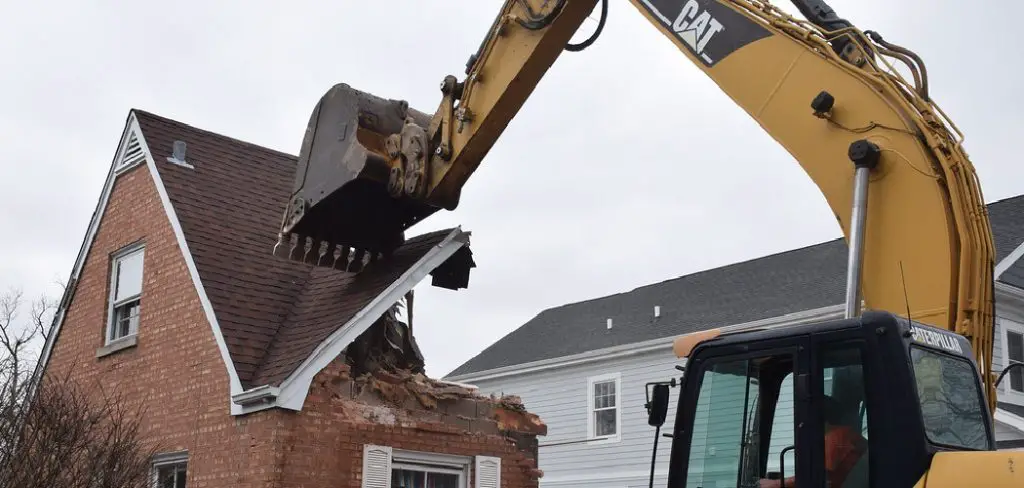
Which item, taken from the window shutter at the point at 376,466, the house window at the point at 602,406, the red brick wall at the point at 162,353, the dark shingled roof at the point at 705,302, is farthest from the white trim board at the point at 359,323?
the house window at the point at 602,406

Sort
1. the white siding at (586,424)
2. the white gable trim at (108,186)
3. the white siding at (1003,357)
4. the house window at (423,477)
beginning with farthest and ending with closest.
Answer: the white siding at (586,424), the white siding at (1003,357), the white gable trim at (108,186), the house window at (423,477)

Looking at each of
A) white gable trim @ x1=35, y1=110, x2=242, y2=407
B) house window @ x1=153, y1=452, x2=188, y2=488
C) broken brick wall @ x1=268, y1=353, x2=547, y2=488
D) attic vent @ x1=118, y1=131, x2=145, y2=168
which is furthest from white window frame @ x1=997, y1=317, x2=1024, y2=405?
attic vent @ x1=118, y1=131, x2=145, y2=168

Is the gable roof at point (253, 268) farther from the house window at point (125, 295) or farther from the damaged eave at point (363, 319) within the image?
the house window at point (125, 295)

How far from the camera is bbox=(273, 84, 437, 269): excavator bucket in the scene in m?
10.8

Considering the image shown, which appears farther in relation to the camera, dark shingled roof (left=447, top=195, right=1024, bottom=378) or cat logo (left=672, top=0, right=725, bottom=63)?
dark shingled roof (left=447, top=195, right=1024, bottom=378)

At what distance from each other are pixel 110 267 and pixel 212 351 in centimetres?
321

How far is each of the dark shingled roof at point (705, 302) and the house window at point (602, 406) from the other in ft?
2.51

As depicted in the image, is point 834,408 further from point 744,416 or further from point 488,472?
point 488,472

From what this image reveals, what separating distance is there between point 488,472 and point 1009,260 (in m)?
11.3

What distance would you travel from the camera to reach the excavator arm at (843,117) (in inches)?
233

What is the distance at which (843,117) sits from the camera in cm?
652

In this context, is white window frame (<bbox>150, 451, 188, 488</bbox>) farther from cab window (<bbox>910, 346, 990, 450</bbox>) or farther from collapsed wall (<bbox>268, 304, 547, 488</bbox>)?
cab window (<bbox>910, 346, 990, 450</bbox>)

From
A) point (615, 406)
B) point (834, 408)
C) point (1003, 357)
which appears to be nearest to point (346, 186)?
point (834, 408)

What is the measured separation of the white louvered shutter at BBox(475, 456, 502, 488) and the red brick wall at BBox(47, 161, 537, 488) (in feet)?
0.35
